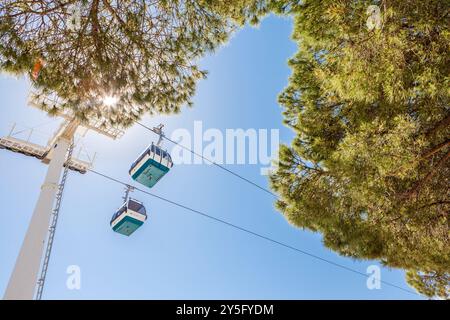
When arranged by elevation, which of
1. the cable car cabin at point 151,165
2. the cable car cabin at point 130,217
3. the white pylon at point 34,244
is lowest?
the white pylon at point 34,244

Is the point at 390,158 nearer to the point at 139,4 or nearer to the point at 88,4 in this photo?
the point at 139,4

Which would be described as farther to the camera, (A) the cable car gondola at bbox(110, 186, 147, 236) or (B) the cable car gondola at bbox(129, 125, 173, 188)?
(A) the cable car gondola at bbox(110, 186, 147, 236)

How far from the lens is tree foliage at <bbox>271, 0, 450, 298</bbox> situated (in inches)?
120

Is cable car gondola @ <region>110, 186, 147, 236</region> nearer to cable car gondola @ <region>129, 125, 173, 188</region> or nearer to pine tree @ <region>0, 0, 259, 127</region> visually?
cable car gondola @ <region>129, 125, 173, 188</region>

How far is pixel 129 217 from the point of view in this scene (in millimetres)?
10609

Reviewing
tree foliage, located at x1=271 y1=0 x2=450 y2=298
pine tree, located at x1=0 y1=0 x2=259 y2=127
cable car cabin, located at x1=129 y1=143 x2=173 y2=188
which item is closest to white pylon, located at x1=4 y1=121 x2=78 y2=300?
cable car cabin, located at x1=129 y1=143 x2=173 y2=188

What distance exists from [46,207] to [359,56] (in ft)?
24.4

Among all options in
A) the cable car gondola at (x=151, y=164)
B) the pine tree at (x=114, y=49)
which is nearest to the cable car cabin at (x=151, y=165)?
the cable car gondola at (x=151, y=164)

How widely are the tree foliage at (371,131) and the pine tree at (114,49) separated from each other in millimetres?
1326

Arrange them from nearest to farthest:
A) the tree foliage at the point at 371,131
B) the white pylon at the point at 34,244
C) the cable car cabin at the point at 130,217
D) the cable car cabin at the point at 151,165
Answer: the tree foliage at the point at 371,131
the white pylon at the point at 34,244
the cable car cabin at the point at 151,165
the cable car cabin at the point at 130,217

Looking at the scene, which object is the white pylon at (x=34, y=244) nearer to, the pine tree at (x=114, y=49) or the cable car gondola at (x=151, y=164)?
the cable car gondola at (x=151, y=164)

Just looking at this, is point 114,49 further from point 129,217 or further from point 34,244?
point 129,217

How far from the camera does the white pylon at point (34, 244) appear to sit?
6.50 m

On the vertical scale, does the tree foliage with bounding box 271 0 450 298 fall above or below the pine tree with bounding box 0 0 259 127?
below
